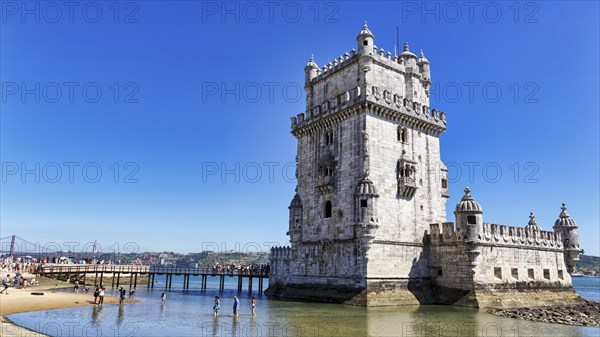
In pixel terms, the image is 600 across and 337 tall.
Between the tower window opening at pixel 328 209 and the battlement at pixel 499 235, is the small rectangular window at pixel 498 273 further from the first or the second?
the tower window opening at pixel 328 209

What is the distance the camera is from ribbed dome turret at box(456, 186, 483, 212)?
34312 millimetres

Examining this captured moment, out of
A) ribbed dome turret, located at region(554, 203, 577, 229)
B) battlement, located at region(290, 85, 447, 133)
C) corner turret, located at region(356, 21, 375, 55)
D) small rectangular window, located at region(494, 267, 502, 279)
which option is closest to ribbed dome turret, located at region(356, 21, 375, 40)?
corner turret, located at region(356, 21, 375, 55)

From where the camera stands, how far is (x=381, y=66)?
39281 millimetres

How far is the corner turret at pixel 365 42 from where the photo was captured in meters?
38.1

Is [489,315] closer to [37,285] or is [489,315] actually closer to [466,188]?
[466,188]

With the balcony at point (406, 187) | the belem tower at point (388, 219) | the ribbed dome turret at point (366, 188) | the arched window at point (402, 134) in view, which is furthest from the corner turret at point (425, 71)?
the ribbed dome turret at point (366, 188)

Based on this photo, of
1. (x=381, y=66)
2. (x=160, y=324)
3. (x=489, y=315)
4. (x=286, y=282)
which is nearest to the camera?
(x=160, y=324)

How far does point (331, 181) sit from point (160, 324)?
18872 mm

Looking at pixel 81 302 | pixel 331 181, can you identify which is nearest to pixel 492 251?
pixel 331 181

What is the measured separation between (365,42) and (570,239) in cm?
2929

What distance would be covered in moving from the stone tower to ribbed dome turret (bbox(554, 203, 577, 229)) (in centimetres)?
1427

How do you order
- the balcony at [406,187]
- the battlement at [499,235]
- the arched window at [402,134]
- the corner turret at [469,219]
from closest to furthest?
the corner turret at [469,219]
the battlement at [499,235]
the balcony at [406,187]
the arched window at [402,134]

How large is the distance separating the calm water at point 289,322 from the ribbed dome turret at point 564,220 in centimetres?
2025

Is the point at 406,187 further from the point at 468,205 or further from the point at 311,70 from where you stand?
the point at 311,70
